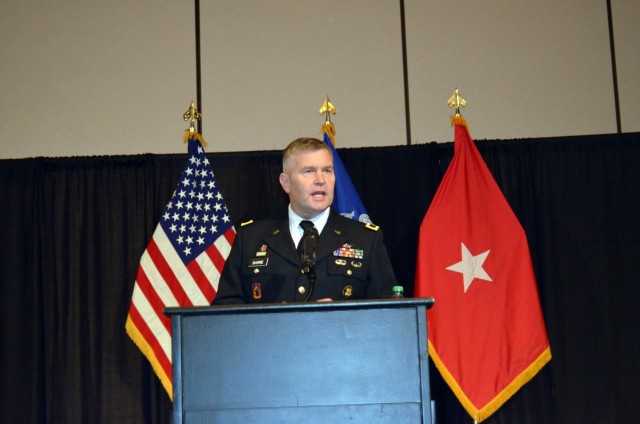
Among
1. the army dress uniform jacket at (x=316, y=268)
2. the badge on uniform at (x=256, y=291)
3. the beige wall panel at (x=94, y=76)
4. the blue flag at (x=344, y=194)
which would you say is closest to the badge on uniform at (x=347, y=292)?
the army dress uniform jacket at (x=316, y=268)

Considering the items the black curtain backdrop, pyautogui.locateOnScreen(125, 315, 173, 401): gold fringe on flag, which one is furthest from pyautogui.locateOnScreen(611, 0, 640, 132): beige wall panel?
pyautogui.locateOnScreen(125, 315, 173, 401): gold fringe on flag

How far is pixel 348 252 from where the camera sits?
346cm

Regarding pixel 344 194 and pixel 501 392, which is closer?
pixel 501 392

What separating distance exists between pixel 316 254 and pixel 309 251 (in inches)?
22.4

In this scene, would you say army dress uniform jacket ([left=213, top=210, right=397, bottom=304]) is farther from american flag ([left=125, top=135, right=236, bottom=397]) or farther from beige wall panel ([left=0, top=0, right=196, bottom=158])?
beige wall panel ([left=0, top=0, right=196, bottom=158])

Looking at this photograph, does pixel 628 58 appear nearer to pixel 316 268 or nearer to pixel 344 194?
pixel 344 194

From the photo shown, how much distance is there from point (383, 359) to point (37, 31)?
470cm

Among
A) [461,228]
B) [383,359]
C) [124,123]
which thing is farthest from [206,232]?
[383,359]

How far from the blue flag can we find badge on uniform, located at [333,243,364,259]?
1690mm

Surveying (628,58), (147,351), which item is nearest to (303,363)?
(147,351)

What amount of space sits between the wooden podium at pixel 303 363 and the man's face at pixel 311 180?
113cm

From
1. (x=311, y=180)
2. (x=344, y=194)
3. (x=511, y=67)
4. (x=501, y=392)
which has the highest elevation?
(x=511, y=67)

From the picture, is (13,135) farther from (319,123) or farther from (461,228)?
(461,228)

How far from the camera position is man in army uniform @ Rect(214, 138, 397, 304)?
3.40m
